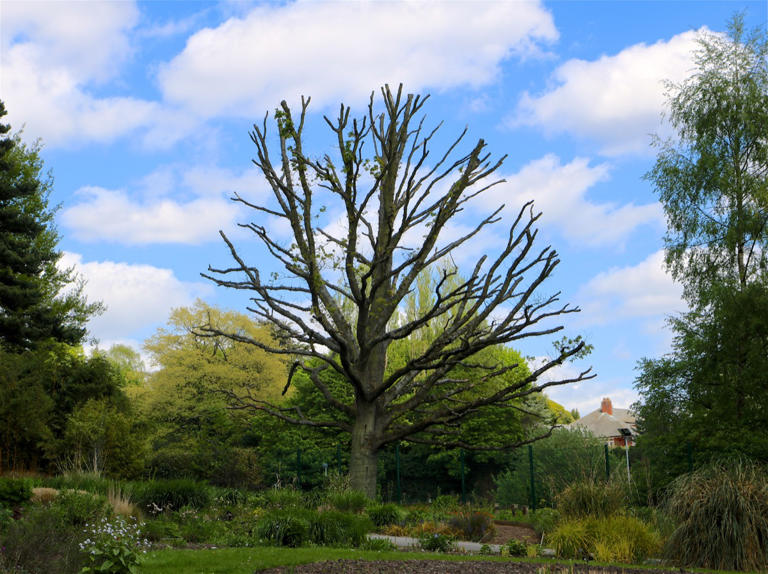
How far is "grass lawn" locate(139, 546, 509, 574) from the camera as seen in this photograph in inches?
320

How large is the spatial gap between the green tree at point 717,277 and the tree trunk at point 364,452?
735 cm

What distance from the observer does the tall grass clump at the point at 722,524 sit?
9.32m

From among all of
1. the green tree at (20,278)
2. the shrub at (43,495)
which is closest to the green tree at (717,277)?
the shrub at (43,495)

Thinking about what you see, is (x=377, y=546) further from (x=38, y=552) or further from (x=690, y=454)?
(x=690, y=454)

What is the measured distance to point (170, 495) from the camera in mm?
15430

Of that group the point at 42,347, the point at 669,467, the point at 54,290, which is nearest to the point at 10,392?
the point at 42,347

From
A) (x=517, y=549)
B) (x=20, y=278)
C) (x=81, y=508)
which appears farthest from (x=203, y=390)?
(x=517, y=549)

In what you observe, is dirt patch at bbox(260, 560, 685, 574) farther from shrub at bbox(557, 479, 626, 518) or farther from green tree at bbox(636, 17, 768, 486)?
green tree at bbox(636, 17, 768, 486)

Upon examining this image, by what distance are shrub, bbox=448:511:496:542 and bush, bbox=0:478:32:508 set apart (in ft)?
25.4

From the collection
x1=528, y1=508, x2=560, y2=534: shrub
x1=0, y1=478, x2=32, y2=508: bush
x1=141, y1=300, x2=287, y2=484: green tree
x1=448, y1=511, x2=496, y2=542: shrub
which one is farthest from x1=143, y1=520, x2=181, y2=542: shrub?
x1=141, y1=300, x2=287, y2=484: green tree

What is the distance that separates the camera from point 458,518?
13.2 m

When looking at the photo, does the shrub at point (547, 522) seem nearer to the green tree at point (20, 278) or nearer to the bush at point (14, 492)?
the bush at point (14, 492)

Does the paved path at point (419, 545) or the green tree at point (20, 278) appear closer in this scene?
the paved path at point (419, 545)

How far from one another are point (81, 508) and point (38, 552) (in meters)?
4.65
